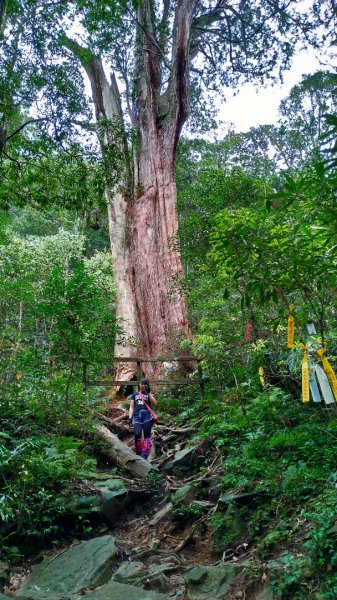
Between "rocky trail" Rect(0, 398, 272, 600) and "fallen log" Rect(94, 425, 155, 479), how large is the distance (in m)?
0.01

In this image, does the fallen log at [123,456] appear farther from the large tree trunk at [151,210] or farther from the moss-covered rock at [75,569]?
the large tree trunk at [151,210]

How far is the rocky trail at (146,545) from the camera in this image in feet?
11.0

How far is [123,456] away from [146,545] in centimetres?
206

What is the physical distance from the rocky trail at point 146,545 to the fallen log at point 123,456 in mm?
14

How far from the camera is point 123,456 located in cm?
657

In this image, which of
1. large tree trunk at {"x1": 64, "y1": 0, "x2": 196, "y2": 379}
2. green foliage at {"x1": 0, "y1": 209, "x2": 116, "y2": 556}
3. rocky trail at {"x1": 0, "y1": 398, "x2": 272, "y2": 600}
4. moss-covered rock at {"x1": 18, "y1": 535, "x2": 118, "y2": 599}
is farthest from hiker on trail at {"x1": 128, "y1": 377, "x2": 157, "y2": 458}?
large tree trunk at {"x1": 64, "y1": 0, "x2": 196, "y2": 379}

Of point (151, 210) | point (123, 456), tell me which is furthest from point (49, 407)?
point (151, 210)

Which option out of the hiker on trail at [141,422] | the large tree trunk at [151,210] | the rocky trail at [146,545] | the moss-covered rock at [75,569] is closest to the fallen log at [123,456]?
the rocky trail at [146,545]

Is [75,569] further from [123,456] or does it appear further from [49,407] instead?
[123,456]

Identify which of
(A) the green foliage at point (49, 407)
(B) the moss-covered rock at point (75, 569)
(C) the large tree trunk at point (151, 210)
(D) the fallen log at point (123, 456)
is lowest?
(B) the moss-covered rock at point (75, 569)

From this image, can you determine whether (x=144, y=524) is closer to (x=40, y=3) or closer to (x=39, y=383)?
(x=39, y=383)

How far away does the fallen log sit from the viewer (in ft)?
21.0

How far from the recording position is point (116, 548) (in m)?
4.13

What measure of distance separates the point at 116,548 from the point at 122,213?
10.8 metres
